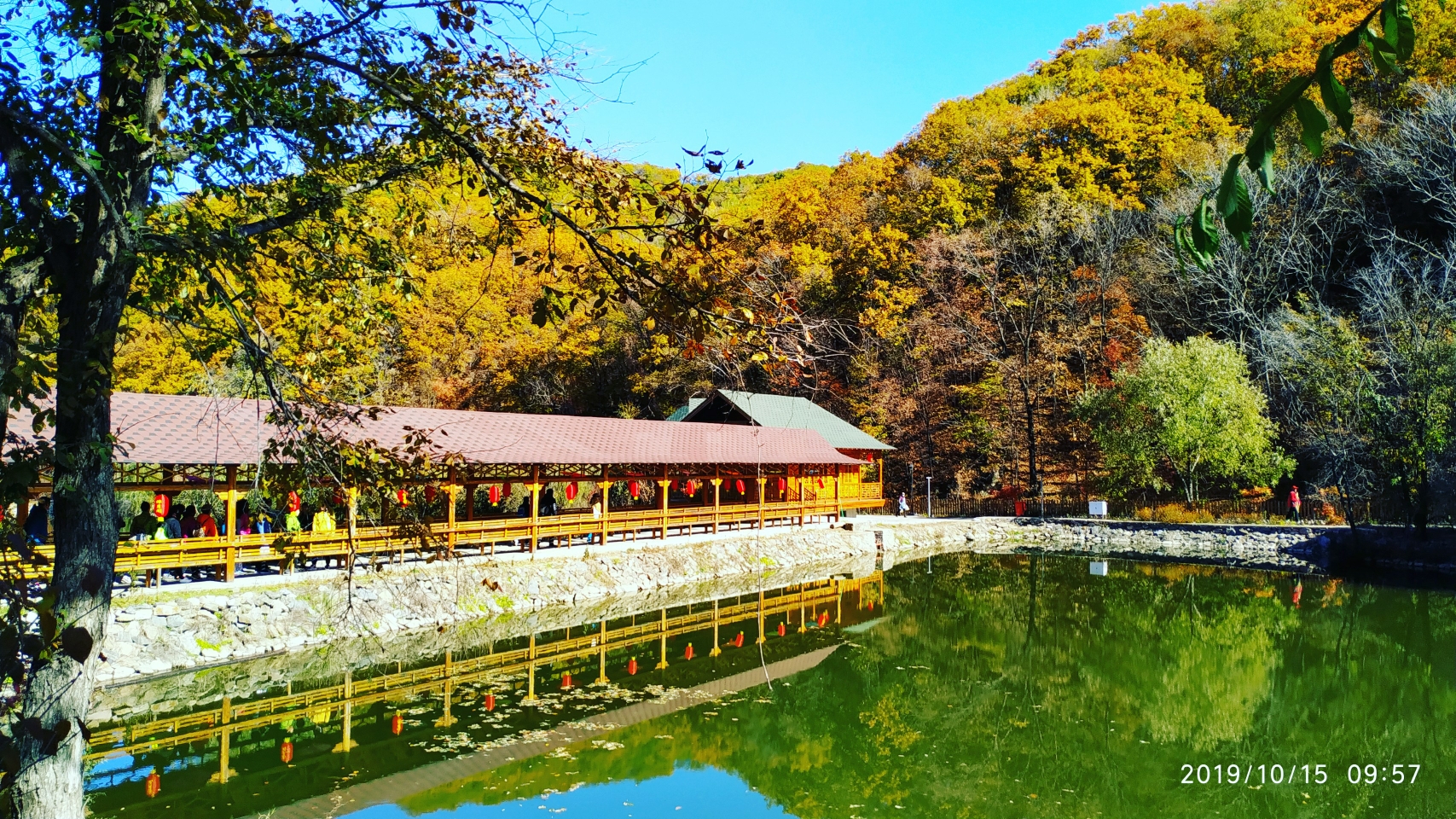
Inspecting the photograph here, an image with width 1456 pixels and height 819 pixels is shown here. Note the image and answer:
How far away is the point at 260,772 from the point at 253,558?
5862mm

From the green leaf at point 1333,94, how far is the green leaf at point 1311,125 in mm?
20

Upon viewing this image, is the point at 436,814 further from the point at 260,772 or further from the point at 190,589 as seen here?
the point at 190,589

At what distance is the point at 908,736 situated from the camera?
11461mm

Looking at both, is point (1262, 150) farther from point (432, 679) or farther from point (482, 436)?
point (482, 436)

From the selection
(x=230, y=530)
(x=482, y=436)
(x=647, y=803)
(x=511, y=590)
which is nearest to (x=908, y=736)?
(x=647, y=803)

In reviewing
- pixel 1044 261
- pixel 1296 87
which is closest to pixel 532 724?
pixel 1296 87

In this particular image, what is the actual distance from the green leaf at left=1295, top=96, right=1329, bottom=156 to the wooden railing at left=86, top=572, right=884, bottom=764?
1113cm

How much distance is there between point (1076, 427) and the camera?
3619 cm

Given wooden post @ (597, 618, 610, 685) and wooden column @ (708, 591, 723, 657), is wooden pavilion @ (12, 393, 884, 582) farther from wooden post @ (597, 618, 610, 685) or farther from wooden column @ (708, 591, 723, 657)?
wooden column @ (708, 591, 723, 657)

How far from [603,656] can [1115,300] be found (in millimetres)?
30392

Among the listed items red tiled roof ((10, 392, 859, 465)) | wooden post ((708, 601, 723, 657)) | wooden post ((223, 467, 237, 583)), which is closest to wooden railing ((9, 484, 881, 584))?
wooden post ((223, 467, 237, 583))

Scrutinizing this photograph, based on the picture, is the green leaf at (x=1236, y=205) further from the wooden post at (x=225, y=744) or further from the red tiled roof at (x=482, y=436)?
the wooden post at (x=225, y=744)

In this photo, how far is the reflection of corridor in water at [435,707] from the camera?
30.3 ft

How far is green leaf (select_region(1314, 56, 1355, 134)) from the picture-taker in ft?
4.35
